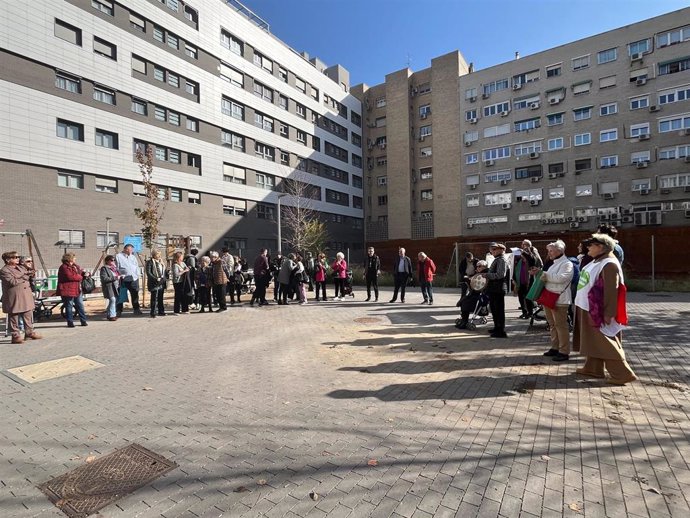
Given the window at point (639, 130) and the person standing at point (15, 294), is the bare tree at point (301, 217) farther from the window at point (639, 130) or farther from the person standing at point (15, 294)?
the window at point (639, 130)

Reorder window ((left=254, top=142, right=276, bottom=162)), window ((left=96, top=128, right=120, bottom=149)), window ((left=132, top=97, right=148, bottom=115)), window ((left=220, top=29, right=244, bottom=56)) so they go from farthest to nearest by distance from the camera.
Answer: window ((left=254, top=142, right=276, bottom=162)) < window ((left=220, top=29, right=244, bottom=56)) < window ((left=132, top=97, right=148, bottom=115)) < window ((left=96, top=128, right=120, bottom=149))

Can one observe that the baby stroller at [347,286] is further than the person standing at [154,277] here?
Yes

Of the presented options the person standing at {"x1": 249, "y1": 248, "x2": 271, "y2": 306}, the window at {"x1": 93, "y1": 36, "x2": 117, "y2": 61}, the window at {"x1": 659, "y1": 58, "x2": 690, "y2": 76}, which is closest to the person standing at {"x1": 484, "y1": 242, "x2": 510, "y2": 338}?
the person standing at {"x1": 249, "y1": 248, "x2": 271, "y2": 306}

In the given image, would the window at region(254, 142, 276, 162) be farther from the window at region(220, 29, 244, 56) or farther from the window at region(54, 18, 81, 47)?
the window at region(54, 18, 81, 47)

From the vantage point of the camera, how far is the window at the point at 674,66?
105 ft

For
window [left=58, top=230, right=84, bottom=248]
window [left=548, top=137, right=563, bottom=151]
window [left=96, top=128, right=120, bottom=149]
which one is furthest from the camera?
window [left=548, top=137, right=563, bottom=151]

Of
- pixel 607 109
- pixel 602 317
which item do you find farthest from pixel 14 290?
pixel 607 109

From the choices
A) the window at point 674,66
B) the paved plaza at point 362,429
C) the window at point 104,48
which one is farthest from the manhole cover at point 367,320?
the window at point 674,66

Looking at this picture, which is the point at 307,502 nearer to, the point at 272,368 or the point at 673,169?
the point at 272,368

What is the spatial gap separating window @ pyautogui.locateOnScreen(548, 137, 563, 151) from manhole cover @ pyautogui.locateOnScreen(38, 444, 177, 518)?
142 ft

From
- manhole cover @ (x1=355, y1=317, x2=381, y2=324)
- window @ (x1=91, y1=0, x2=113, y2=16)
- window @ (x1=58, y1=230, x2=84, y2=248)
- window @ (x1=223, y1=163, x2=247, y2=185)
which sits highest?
window @ (x1=91, y1=0, x2=113, y2=16)

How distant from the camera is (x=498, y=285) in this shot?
7402 millimetres

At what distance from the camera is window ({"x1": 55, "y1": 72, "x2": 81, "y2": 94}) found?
2231 cm

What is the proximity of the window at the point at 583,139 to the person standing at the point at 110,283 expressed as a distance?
40898 mm
